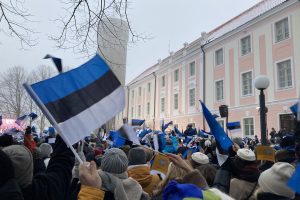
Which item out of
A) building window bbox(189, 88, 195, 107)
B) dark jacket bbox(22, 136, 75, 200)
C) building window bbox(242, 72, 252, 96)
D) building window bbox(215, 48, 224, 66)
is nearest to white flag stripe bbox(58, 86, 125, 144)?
dark jacket bbox(22, 136, 75, 200)

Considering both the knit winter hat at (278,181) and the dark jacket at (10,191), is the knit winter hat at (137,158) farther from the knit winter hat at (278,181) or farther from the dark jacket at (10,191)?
the dark jacket at (10,191)

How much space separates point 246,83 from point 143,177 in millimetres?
22717

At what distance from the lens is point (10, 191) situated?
1.64 metres

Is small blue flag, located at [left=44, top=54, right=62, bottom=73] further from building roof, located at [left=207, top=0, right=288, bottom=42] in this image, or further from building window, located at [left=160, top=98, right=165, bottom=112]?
building window, located at [left=160, top=98, right=165, bottom=112]

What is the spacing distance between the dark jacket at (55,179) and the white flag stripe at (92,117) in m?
0.11

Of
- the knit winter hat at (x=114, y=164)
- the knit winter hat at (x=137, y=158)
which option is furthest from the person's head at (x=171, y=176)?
the knit winter hat at (x=137, y=158)

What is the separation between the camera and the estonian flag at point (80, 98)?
8.46 feet

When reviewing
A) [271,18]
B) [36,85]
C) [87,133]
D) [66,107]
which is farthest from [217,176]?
[271,18]

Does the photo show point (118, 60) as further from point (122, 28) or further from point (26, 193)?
point (26, 193)

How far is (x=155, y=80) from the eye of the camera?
42.6 metres

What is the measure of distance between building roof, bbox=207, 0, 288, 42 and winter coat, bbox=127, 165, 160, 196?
70.8 feet

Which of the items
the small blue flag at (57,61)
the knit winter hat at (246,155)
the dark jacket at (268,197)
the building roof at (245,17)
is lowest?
the dark jacket at (268,197)

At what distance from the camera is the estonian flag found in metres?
2.58

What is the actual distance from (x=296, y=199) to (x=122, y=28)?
17.8 feet
